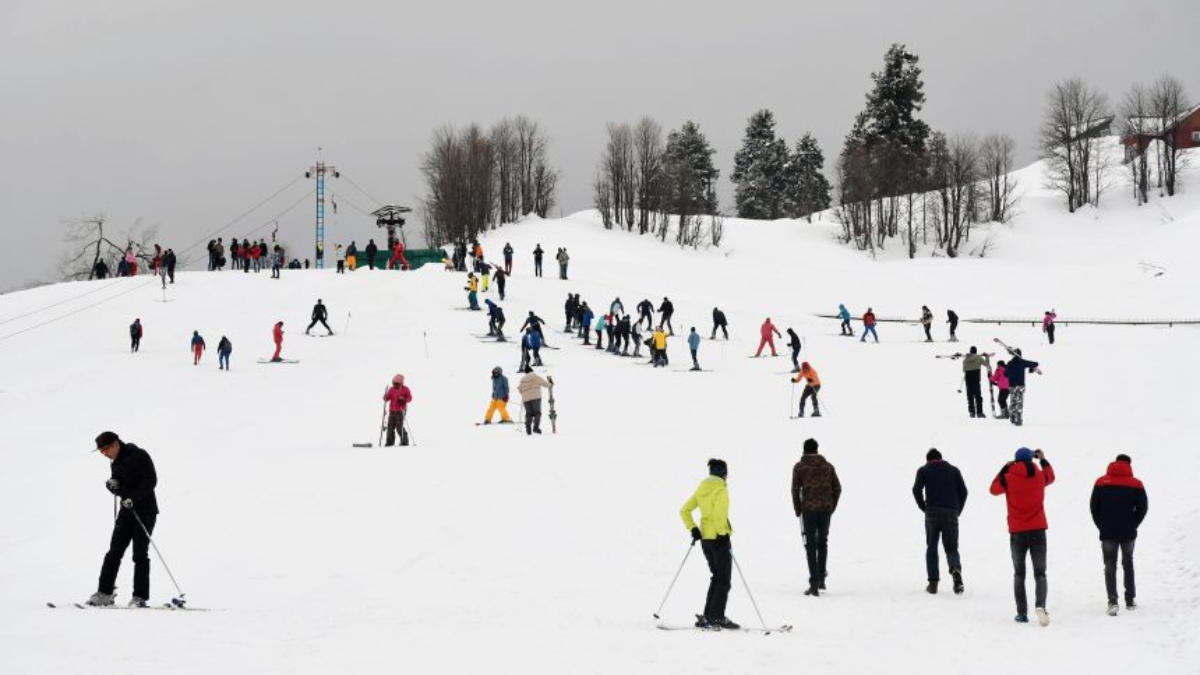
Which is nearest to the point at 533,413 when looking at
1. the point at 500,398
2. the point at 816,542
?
the point at 500,398

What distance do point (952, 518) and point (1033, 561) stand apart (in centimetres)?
124

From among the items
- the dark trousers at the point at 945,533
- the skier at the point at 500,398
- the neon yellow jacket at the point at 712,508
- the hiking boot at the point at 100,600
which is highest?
the skier at the point at 500,398

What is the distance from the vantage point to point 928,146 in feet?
326

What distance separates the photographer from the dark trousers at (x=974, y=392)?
2383 centimetres

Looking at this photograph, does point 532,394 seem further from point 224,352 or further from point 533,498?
point 224,352

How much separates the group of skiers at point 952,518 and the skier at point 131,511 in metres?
5.09

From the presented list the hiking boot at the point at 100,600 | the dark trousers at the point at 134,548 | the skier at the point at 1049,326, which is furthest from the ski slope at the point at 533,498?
the skier at the point at 1049,326

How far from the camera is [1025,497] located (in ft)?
34.6

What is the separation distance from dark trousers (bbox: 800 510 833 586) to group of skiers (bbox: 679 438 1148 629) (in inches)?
0.4

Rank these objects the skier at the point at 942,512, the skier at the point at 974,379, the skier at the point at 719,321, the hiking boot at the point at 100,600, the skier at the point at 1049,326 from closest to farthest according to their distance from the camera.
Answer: the hiking boot at the point at 100,600, the skier at the point at 942,512, the skier at the point at 974,379, the skier at the point at 719,321, the skier at the point at 1049,326

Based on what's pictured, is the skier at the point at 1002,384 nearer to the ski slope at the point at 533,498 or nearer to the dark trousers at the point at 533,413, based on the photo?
the ski slope at the point at 533,498

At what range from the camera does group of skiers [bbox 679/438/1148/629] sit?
10258 millimetres

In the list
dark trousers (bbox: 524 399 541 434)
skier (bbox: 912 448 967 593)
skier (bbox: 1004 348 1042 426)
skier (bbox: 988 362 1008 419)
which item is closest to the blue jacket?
dark trousers (bbox: 524 399 541 434)

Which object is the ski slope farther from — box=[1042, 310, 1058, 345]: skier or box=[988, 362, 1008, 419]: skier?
box=[988, 362, 1008, 419]: skier
